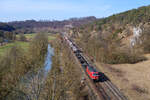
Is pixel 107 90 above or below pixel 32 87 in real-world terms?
below

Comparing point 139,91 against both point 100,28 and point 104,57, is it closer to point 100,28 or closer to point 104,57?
point 104,57

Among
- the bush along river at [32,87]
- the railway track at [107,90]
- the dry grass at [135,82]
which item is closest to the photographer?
the bush along river at [32,87]

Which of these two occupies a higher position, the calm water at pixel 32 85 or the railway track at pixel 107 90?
the calm water at pixel 32 85

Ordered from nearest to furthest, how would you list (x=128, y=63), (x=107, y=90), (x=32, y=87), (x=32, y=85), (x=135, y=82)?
1. (x=32, y=87)
2. (x=32, y=85)
3. (x=107, y=90)
4. (x=135, y=82)
5. (x=128, y=63)

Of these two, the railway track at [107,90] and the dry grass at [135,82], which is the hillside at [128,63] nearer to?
the dry grass at [135,82]

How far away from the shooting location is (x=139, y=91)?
16.4m

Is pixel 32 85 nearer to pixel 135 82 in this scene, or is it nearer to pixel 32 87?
pixel 32 87

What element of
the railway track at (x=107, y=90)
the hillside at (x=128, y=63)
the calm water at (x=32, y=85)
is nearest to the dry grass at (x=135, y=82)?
the hillside at (x=128, y=63)

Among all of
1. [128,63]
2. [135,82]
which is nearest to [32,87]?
[135,82]

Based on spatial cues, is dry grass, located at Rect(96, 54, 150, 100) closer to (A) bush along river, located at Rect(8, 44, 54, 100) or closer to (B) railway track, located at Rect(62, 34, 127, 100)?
(B) railway track, located at Rect(62, 34, 127, 100)

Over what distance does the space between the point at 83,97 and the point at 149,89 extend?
353 inches

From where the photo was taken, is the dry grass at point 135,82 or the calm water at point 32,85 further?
the dry grass at point 135,82

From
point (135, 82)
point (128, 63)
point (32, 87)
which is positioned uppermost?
point (32, 87)

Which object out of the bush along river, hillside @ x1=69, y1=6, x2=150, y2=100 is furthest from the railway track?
the bush along river
